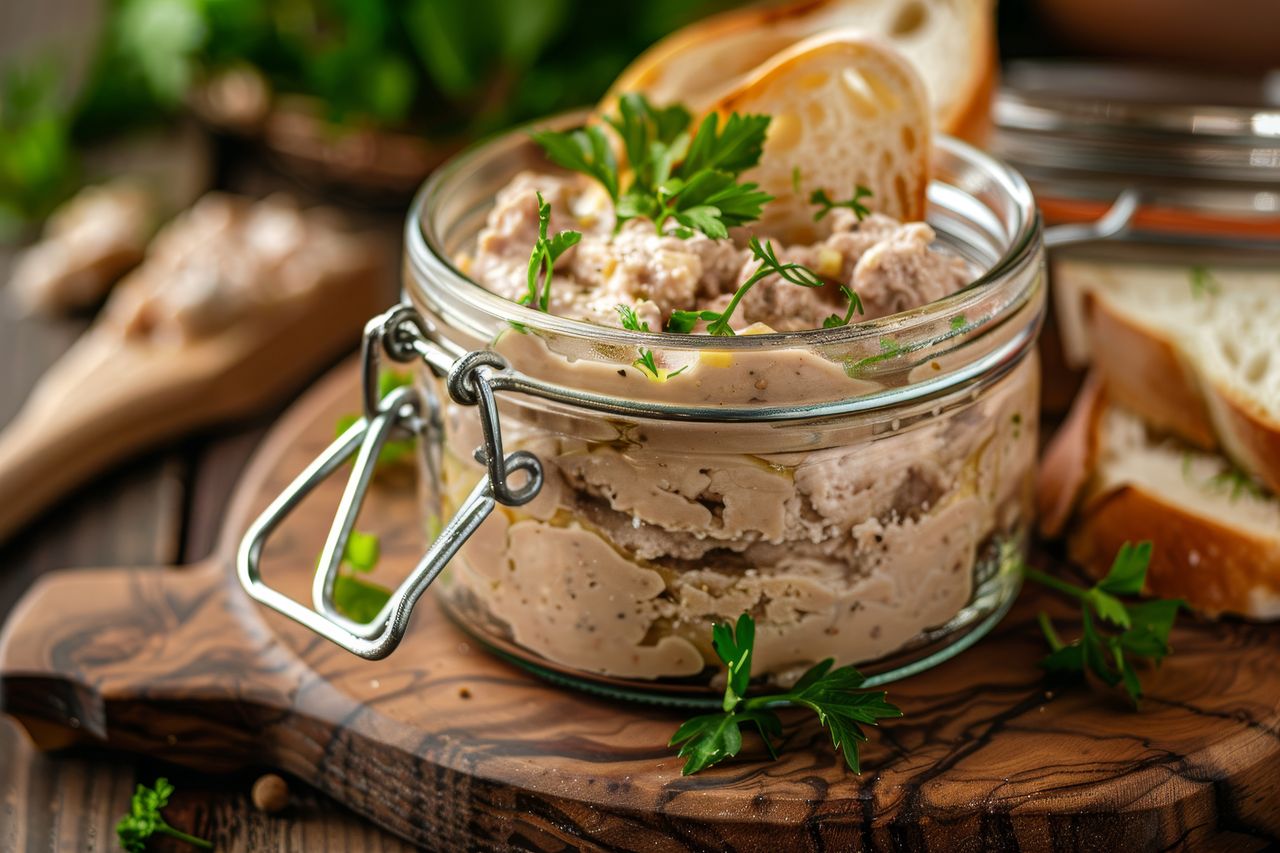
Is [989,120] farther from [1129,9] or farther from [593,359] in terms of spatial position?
[593,359]

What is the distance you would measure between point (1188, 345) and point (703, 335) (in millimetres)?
1052

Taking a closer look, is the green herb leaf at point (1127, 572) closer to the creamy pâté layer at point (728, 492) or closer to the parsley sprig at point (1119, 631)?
the parsley sprig at point (1119, 631)

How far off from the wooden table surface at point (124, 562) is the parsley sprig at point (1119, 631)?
951mm

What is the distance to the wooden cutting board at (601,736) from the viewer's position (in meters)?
1.75

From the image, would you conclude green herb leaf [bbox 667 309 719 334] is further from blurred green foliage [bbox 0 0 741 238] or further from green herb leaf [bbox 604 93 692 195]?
blurred green foliage [bbox 0 0 741 238]

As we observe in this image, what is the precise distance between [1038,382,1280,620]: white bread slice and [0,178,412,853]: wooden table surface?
116 centimetres

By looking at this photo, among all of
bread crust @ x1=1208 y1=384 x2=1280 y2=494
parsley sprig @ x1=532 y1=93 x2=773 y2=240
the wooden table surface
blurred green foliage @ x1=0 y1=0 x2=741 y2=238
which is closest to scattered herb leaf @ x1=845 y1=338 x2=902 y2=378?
parsley sprig @ x1=532 y1=93 x2=773 y2=240

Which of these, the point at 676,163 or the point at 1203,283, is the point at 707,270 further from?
the point at 1203,283

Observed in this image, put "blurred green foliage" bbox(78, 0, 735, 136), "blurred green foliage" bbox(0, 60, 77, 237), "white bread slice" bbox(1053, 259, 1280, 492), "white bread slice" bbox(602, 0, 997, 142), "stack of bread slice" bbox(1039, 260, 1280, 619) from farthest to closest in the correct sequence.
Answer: "blurred green foliage" bbox(0, 60, 77, 237), "blurred green foliage" bbox(78, 0, 735, 136), "white bread slice" bbox(602, 0, 997, 142), "white bread slice" bbox(1053, 259, 1280, 492), "stack of bread slice" bbox(1039, 260, 1280, 619)

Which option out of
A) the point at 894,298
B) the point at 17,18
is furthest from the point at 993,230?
the point at 17,18

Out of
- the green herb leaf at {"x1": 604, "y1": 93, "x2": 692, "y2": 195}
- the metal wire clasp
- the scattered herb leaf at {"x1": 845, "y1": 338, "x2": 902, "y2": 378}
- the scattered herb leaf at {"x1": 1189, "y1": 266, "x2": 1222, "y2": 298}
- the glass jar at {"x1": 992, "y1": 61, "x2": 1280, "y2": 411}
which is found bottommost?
the scattered herb leaf at {"x1": 1189, "y1": 266, "x2": 1222, "y2": 298}

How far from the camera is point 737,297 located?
68.5 inches

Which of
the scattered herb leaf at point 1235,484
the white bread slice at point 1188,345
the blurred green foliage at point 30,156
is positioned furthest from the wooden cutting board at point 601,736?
the blurred green foliage at point 30,156

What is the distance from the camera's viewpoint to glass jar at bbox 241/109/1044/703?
1.73m
